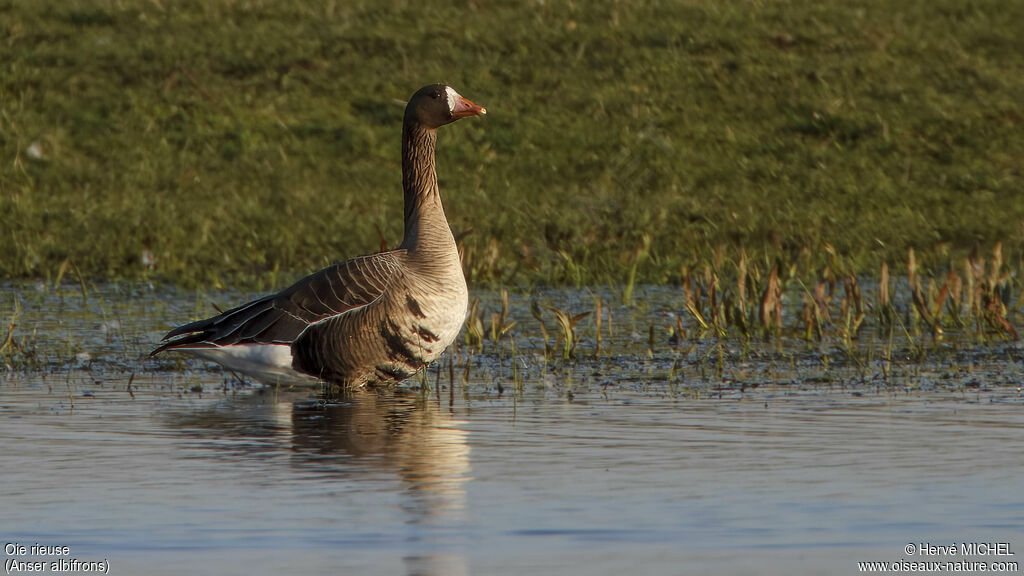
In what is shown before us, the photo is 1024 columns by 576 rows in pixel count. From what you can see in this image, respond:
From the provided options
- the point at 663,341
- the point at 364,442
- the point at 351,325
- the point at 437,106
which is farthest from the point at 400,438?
the point at 663,341

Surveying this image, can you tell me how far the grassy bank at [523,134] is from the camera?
14.9 meters

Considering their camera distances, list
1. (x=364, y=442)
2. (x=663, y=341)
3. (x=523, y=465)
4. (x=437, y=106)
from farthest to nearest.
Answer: (x=663, y=341) → (x=437, y=106) → (x=364, y=442) → (x=523, y=465)

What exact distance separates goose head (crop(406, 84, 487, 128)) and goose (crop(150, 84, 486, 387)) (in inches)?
45.3

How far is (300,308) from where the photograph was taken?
9.00m

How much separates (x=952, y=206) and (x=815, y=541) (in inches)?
465

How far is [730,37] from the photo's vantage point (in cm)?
2034


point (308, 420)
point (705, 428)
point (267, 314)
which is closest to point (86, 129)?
point (267, 314)

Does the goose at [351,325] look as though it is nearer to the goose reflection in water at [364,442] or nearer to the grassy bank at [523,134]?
the goose reflection in water at [364,442]

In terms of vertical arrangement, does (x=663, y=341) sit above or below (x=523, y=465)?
above

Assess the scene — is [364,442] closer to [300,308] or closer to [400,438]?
[400,438]

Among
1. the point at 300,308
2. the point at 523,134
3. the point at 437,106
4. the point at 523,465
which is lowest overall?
the point at 523,465

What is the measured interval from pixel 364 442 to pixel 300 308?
2074 mm

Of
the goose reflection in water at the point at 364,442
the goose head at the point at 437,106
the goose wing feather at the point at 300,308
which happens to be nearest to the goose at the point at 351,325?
the goose wing feather at the point at 300,308

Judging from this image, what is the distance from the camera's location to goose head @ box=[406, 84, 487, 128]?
32.7 ft
